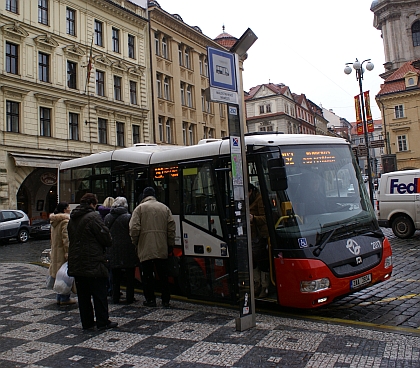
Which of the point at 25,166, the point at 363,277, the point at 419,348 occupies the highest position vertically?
the point at 25,166

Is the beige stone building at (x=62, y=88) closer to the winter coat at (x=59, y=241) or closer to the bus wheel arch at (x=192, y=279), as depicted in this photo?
the winter coat at (x=59, y=241)

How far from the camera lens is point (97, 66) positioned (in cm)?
3088

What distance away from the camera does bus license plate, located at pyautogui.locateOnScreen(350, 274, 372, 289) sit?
20.9 feet

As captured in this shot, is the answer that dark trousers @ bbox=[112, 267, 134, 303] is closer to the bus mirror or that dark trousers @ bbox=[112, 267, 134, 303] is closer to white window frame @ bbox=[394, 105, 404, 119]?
the bus mirror

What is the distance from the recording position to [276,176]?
245 inches

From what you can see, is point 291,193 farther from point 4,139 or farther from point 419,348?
point 4,139

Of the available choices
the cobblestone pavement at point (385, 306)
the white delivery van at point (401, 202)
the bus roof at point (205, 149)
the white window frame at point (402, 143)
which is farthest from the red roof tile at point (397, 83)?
the bus roof at point (205, 149)

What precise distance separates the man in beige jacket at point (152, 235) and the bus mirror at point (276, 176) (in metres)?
1.87

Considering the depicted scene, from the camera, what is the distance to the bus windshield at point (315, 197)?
251 inches

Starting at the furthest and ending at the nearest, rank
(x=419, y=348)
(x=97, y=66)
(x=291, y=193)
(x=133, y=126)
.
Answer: (x=133, y=126) → (x=97, y=66) → (x=291, y=193) → (x=419, y=348)

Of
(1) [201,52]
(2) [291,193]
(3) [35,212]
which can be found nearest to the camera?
(2) [291,193]

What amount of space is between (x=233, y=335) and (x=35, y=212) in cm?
2601

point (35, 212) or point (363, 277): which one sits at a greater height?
point (35, 212)

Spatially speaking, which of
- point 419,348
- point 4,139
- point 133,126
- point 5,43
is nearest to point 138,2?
point 133,126
